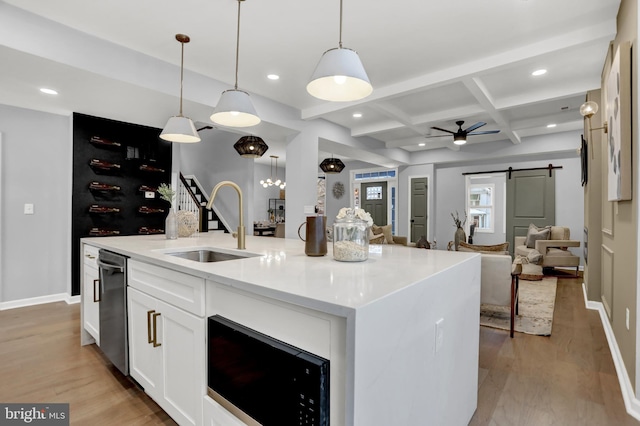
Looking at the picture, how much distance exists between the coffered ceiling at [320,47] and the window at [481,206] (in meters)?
3.45

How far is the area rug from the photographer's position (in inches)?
131

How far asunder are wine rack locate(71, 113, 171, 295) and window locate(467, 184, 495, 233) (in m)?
6.76

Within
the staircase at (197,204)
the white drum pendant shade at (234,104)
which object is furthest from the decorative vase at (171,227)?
the staircase at (197,204)

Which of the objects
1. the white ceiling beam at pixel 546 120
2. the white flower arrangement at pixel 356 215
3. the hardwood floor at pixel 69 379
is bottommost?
the hardwood floor at pixel 69 379

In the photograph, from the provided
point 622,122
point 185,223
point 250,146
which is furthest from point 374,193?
point 622,122

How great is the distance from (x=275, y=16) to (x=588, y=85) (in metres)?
3.70

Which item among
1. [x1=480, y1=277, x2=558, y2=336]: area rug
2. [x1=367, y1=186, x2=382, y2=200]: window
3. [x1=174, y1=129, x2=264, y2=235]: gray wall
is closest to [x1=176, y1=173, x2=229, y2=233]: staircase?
[x1=174, y1=129, x2=264, y2=235]: gray wall

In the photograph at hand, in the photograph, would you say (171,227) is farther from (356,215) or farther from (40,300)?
(40,300)

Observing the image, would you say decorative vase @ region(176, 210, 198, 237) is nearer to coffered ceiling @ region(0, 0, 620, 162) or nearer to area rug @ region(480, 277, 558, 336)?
coffered ceiling @ region(0, 0, 620, 162)

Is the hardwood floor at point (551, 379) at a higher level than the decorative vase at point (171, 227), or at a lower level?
lower

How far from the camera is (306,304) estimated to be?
0.93m

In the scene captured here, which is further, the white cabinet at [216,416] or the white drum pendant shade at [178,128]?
the white drum pendant shade at [178,128]

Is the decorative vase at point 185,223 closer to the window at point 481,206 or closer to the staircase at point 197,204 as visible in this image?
the staircase at point 197,204

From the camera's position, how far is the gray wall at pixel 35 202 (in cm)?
395
